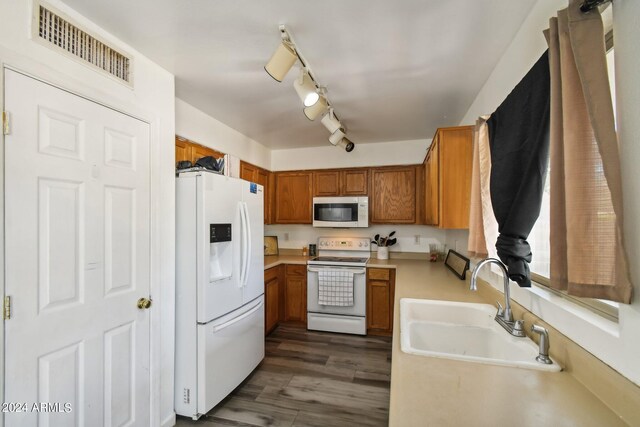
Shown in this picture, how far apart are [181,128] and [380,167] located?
93.5 inches

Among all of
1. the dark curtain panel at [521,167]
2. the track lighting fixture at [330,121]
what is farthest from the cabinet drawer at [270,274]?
the dark curtain panel at [521,167]

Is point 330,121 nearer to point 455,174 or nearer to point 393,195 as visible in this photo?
point 455,174

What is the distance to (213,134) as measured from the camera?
2.75m

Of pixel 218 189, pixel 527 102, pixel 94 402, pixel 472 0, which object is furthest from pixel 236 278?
pixel 472 0

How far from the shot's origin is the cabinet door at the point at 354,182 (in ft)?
11.9

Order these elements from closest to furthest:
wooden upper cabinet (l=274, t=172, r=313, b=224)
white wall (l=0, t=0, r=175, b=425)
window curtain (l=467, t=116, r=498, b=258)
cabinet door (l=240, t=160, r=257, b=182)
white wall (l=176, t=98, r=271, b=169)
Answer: white wall (l=0, t=0, r=175, b=425)
window curtain (l=467, t=116, r=498, b=258)
white wall (l=176, t=98, r=271, b=169)
cabinet door (l=240, t=160, r=257, b=182)
wooden upper cabinet (l=274, t=172, r=313, b=224)

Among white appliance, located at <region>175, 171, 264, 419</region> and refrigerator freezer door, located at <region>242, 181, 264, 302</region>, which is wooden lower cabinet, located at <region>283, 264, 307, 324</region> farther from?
white appliance, located at <region>175, 171, 264, 419</region>

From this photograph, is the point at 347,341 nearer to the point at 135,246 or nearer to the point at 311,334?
the point at 311,334

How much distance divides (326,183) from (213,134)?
1.61 m

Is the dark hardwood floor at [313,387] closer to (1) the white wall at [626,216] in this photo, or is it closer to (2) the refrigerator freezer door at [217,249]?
(2) the refrigerator freezer door at [217,249]

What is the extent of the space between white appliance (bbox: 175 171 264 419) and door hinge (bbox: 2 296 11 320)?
0.89 metres

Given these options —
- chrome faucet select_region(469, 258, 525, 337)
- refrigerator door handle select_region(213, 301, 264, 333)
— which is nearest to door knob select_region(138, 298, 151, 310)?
refrigerator door handle select_region(213, 301, 264, 333)

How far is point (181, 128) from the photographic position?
2342 millimetres

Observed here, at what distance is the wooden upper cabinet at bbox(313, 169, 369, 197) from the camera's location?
3.65 m
